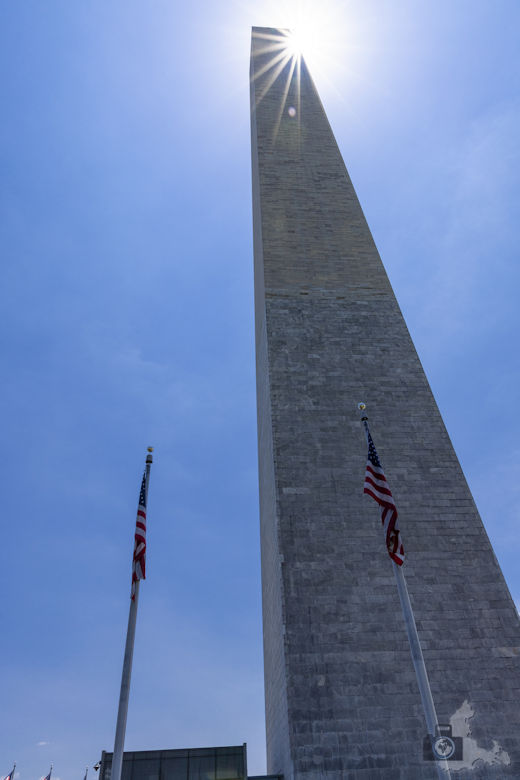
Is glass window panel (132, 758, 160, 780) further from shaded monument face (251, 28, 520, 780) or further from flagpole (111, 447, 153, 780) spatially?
flagpole (111, 447, 153, 780)

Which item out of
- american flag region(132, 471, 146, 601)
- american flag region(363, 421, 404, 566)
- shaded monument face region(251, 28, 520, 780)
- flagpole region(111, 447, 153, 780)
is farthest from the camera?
shaded monument face region(251, 28, 520, 780)

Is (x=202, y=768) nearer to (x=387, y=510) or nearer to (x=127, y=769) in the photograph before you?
(x=127, y=769)

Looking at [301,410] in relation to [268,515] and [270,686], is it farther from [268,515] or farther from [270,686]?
[270,686]

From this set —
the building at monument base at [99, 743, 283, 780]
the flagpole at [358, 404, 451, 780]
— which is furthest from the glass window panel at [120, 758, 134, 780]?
the flagpole at [358, 404, 451, 780]

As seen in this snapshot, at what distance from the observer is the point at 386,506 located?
11.2 meters

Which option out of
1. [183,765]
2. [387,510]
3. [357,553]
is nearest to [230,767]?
[183,765]

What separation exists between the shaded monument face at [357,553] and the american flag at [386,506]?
4645mm

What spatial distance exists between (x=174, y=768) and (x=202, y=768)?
0.75 meters

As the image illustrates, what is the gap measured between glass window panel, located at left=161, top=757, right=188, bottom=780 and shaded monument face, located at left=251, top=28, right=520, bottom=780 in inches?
101

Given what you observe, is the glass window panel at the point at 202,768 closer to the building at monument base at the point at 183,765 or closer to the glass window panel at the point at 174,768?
the building at monument base at the point at 183,765

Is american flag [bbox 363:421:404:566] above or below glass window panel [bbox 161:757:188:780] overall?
above

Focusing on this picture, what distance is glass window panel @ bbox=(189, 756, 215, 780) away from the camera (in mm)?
14766

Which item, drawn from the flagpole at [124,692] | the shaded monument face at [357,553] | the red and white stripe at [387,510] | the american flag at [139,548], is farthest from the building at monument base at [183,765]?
the red and white stripe at [387,510]

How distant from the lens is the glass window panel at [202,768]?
581 inches
